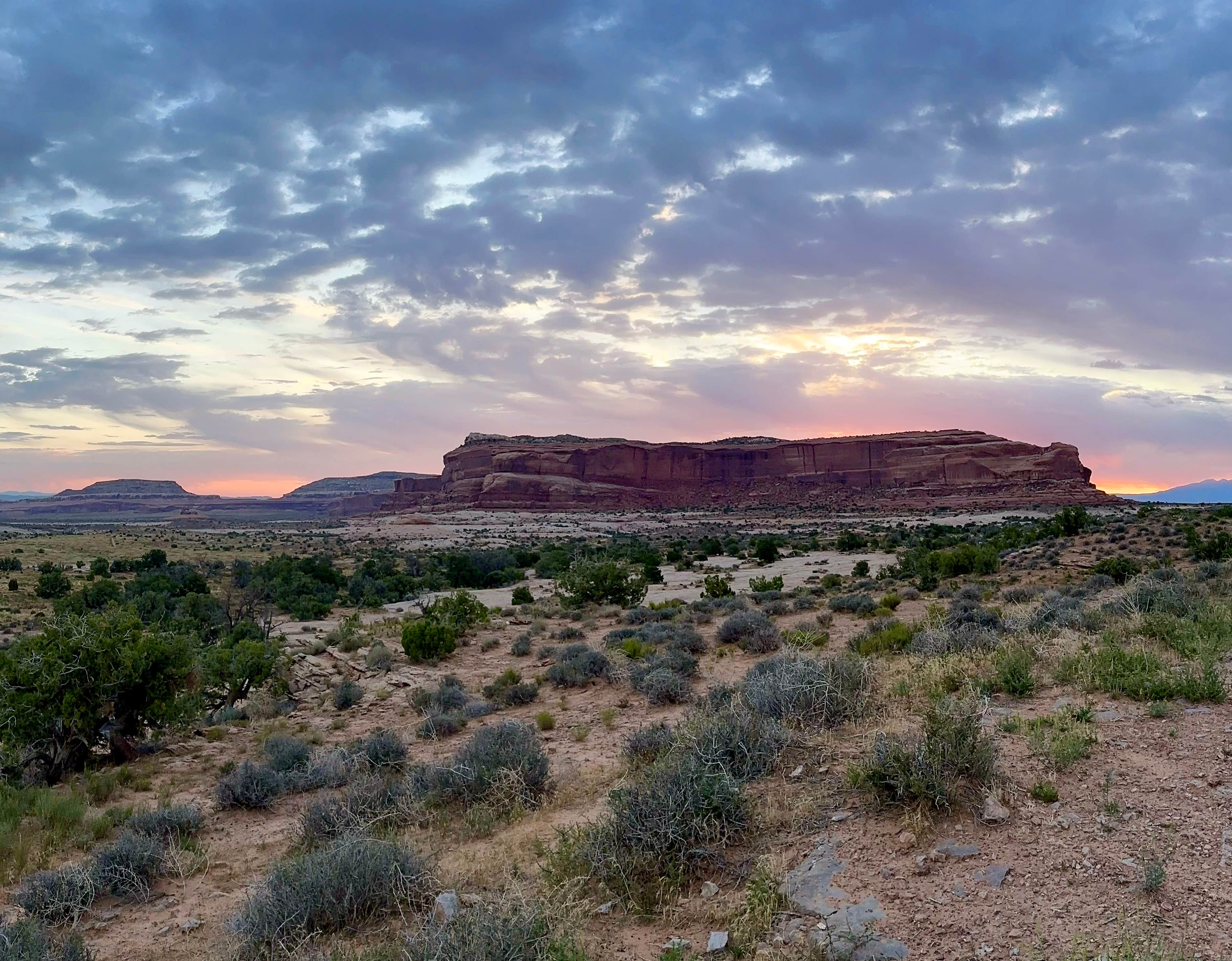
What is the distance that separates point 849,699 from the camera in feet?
23.7

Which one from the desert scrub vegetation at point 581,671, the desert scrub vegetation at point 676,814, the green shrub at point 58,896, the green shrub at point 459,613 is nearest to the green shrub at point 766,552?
the green shrub at point 459,613

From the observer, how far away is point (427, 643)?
595 inches

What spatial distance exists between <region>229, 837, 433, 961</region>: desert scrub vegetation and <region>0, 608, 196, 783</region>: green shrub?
17.9 feet

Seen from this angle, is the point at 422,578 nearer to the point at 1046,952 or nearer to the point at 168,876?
the point at 168,876

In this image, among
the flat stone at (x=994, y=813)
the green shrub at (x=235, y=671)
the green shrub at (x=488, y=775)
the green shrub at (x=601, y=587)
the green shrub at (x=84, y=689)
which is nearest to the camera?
the flat stone at (x=994, y=813)

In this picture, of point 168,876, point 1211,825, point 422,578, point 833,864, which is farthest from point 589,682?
point 422,578

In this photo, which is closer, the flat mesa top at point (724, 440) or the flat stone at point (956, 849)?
the flat stone at point (956, 849)

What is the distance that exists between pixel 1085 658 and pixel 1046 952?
205 inches

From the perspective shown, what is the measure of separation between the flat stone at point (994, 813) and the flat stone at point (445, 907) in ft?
11.1

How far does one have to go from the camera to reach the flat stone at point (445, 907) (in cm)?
456

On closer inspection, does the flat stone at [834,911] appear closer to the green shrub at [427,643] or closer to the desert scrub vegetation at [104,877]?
the desert scrub vegetation at [104,877]

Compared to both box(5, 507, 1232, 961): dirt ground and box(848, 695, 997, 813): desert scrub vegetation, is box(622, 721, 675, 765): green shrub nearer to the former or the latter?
box(5, 507, 1232, 961): dirt ground

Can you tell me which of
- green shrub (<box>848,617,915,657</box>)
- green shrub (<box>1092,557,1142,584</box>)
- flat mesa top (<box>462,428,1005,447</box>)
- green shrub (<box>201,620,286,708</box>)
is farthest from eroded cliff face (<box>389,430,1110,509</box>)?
green shrub (<box>201,620,286,708</box>)

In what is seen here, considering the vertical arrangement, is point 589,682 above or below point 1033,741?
below
